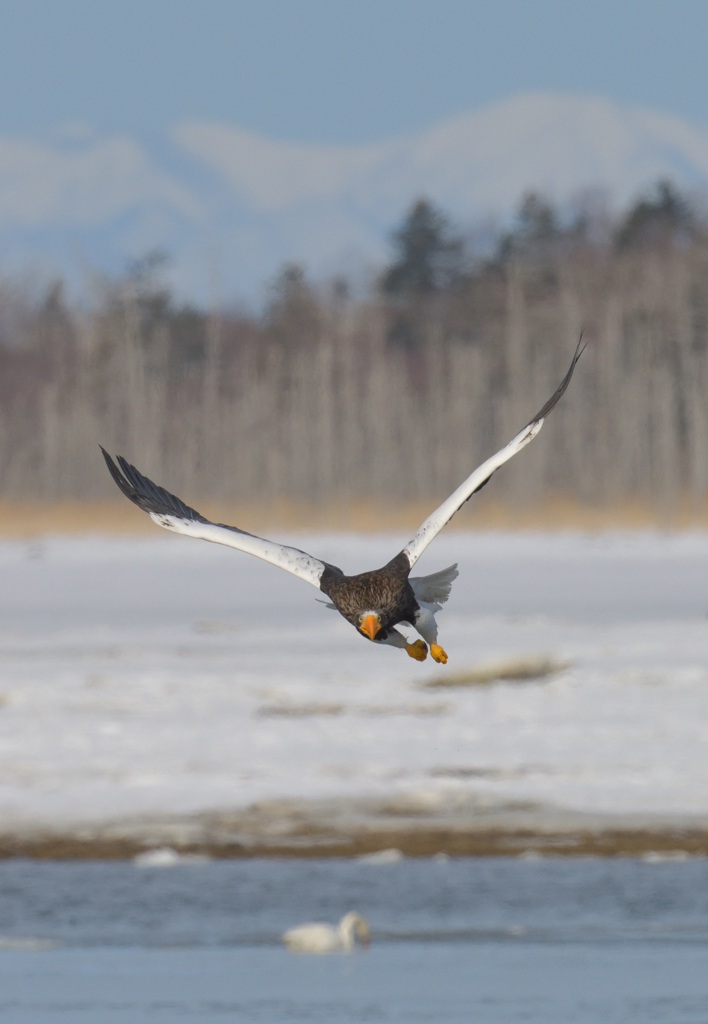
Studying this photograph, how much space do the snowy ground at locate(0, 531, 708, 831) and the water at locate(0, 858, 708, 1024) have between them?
1.24m

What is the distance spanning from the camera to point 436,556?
125 feet

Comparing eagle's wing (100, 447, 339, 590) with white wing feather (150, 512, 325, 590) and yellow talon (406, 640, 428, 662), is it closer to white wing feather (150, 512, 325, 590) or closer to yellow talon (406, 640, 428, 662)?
white wing feather (150, 512, 325, 590)

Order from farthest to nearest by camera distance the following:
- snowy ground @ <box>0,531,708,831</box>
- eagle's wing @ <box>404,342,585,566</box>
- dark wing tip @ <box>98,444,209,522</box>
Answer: snowy ground @ <box>0,531,708,831</box> → dark wing tip @ <box>98,444,209,522</box> → eagle's wing @ <box>404,342,585,566</box>

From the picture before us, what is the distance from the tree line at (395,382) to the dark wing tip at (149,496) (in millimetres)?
42487

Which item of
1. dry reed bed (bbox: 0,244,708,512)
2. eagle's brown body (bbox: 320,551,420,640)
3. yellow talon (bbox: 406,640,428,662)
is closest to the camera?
yellow talon (bbox: 406,640,428,662)

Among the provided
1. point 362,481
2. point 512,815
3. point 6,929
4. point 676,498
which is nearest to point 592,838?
point 512,815

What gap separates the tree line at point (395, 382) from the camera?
183ft

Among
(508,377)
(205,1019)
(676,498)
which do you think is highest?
(508,377)

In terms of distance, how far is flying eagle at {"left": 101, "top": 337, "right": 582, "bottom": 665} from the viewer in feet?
26.5

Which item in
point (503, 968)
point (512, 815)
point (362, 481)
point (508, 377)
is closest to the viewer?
point (503, 968)

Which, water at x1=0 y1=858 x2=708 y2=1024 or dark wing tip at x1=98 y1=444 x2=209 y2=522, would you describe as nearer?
dark wing tip at x1=98 y1=444 x2=209 y2=522

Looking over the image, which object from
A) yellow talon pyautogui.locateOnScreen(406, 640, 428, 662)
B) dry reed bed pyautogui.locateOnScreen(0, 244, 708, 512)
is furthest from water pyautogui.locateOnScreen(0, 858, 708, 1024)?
dry reed bed pyautogui.locateOnScreen(0, 244, 708, 512)

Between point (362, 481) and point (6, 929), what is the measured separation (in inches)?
1784

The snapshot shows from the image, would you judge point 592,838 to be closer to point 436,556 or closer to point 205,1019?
point 205,1019
